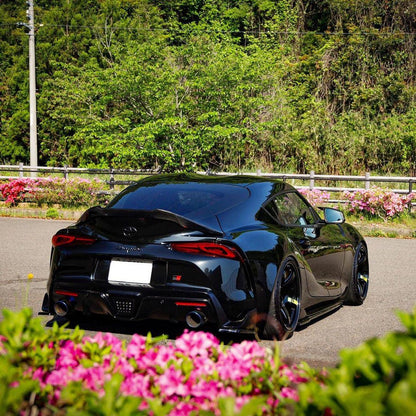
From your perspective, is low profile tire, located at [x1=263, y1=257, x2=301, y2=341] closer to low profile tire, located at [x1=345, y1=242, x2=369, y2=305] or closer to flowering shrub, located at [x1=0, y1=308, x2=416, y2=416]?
low profile tire, located at [x1=345, y1=242, x2=369, y2=305]

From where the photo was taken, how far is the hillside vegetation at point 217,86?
80.9 feet

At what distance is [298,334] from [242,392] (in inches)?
146

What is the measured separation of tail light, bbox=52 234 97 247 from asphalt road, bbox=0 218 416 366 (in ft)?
1.80

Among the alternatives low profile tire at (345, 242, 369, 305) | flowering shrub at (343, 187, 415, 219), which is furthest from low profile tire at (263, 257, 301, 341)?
flowering shrub at (343, 187, 415, 219)

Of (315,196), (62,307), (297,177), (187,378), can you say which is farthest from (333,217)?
(297,177)

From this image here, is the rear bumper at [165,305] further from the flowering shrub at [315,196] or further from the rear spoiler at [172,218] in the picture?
the flowering shrub at [315,196]

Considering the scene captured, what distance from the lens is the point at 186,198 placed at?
6023 mm

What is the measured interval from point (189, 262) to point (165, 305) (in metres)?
0.36

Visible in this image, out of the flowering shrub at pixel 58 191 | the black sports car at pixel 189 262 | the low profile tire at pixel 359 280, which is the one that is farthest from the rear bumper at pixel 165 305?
the flowering shrub at pixel 58 191

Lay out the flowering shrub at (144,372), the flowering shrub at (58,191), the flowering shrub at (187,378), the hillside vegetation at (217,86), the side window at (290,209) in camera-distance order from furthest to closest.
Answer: the hillside vegetation at (217,86), the flowering shrub at (58,191), the side window at (290,209), the flowering shrub at (144,372), the flowering shrub at (187,378)

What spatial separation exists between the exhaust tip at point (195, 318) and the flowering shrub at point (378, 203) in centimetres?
1355

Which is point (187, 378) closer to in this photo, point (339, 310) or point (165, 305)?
point (165, 305)

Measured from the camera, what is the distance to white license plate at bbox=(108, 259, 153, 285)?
5406mm

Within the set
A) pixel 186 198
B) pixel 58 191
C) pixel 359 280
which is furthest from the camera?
pixel 58 191
